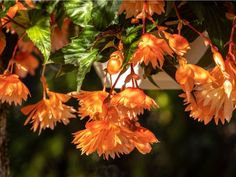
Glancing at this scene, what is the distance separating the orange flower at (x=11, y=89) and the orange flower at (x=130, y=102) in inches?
5.5

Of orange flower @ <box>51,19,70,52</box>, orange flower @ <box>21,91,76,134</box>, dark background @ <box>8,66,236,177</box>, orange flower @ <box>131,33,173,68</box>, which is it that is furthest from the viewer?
dark background @ <box>8,66,236,177</box>

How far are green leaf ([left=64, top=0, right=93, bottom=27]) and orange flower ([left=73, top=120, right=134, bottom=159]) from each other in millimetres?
128

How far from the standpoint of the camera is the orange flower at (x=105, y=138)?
0.66 meters

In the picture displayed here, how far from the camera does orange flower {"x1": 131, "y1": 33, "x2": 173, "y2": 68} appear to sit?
0.64 metres

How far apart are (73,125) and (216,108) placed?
1316mm

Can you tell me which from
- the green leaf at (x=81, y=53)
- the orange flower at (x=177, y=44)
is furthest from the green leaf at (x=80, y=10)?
the orange flower at (x=177, y=44)

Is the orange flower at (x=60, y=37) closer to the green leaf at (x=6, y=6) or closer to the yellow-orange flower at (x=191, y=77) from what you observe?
the green leaf at (x=6, y=6)

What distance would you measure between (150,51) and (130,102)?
6 centimetres

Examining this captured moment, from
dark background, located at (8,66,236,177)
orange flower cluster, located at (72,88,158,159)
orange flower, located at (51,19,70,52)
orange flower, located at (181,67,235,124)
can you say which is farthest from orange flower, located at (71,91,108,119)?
dark background, located at (8,66,236,177)

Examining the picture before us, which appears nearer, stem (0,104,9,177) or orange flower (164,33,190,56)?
orange flower (164,33,190,56)

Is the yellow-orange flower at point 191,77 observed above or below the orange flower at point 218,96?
above

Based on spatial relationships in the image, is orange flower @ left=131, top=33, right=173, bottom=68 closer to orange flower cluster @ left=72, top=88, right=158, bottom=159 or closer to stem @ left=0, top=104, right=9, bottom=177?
orange flower cluster @ left=72, top=88, right=158, bottom=159

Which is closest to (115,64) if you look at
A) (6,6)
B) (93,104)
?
(93,104)

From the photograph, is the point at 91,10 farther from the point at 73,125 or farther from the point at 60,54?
the point at 73,125
